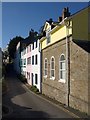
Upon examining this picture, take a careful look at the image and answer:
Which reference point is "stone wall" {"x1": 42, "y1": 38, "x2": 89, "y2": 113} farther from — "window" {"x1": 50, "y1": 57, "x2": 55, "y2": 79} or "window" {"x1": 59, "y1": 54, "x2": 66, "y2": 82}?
"window" {"x1": 50, "y1": 57, "x2": 55, "y2": 79}

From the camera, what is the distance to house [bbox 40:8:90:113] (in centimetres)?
1658

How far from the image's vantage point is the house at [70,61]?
1658cm

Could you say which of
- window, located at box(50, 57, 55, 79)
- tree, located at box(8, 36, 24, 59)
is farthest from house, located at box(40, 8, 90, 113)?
tree, located at box(8, 36, 24, 59)

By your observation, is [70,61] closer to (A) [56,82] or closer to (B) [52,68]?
(A) [56,82]

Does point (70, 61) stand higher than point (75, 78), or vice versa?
point (70, 61)

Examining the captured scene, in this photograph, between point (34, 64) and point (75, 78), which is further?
point (34, 64)

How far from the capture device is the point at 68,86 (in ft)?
63.2

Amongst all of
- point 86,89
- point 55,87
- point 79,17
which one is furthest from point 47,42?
point 86,89

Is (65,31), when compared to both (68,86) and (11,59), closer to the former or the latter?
(68,86)

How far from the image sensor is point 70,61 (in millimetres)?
19031

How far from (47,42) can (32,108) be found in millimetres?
10497

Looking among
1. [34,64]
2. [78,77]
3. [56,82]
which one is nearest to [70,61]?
[78,77]

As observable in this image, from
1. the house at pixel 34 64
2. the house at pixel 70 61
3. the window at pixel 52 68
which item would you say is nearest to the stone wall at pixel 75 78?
the house at pixel 70 61

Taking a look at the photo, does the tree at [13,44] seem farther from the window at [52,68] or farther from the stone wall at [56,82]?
the window at [52,68]
